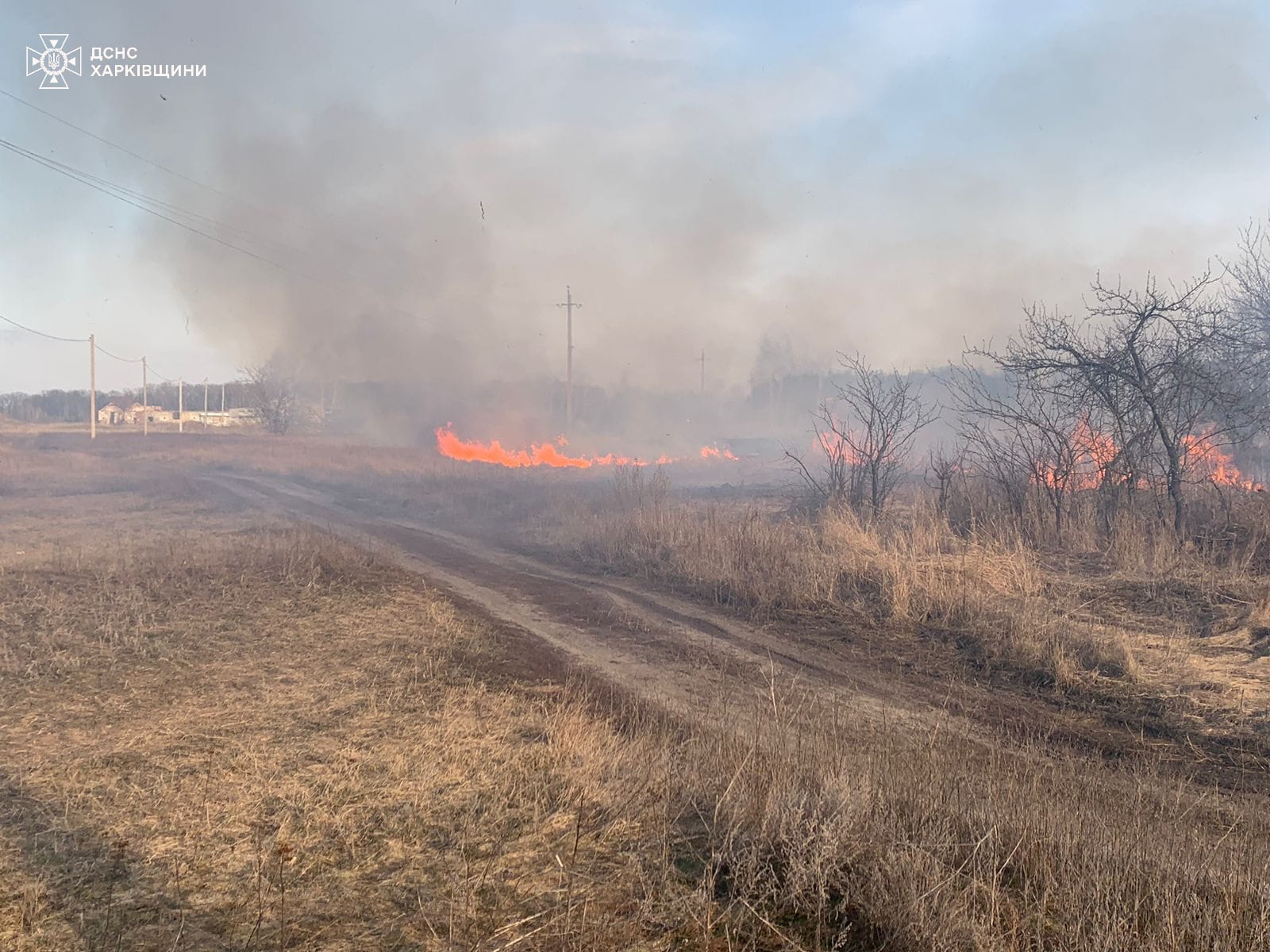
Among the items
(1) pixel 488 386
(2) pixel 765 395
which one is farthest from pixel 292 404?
(2) pixel 765 395

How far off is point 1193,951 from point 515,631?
7291 mm

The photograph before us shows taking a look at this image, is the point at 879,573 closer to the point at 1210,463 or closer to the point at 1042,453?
the point at 1042,453

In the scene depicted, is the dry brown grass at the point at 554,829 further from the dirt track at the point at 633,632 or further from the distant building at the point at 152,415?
the distant building at the point at 152,415

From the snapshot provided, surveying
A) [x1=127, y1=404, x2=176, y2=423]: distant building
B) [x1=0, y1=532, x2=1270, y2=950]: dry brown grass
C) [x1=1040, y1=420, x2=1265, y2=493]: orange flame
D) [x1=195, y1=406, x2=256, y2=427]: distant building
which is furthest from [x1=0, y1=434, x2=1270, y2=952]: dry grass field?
[x1=127, y1=404, x2=176, y2=423]: distant building

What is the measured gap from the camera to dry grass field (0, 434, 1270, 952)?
10.2 feet

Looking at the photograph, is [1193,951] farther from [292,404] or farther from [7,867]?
[292,404]

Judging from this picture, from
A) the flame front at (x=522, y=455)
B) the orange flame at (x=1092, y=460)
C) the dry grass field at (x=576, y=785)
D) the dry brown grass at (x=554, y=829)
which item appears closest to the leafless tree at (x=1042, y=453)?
the orange flame at (x=1092, y=460)

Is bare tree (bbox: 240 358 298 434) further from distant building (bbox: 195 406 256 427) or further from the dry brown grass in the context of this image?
the dry brown grass

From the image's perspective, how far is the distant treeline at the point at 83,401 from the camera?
93.8 meters

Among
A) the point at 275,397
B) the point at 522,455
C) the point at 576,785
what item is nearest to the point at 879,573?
the point at 576,785

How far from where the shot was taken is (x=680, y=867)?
3.60 m

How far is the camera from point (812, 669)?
7.71 m

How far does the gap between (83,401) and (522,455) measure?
98.2m

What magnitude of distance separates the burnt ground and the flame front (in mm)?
21780
